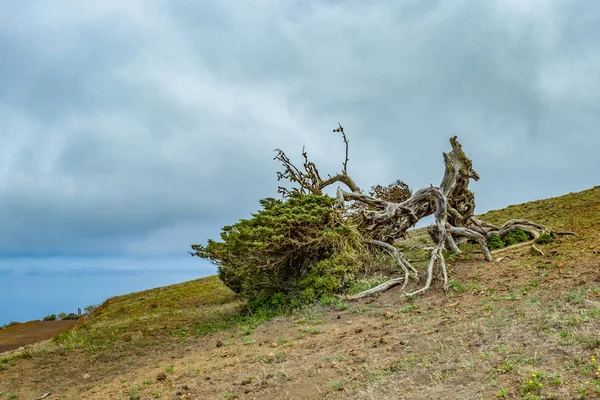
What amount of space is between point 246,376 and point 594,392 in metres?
5.33

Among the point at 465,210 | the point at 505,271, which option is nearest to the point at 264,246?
the point at 505,271

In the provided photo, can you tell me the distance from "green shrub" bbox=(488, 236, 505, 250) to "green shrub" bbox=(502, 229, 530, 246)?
22cm

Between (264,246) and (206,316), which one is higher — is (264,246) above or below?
above

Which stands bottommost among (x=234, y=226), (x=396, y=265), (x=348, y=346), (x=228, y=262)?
(x=348, y=346)

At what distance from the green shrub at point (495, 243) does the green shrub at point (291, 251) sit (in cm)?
479

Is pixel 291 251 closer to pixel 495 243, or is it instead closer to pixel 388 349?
pixel 388 349

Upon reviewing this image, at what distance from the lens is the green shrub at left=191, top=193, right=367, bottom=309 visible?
1433 cm

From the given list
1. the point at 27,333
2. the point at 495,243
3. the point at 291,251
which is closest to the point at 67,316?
the point at 27,333

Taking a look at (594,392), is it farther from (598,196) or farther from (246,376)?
(598,196)

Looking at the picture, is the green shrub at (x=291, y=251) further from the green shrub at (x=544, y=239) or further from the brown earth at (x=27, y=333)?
the brown earth at (x=27, y=333)

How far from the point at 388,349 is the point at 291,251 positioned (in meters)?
7.09

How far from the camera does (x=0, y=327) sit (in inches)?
1219

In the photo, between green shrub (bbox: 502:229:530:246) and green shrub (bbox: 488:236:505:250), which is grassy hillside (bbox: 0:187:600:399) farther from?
green shrub (bbox: 502:229:530:246)

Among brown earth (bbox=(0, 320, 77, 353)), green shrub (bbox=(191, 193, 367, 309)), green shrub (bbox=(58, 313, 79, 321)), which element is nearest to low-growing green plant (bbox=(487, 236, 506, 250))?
green shrub (bbox=(191, 193, 367, 309))
